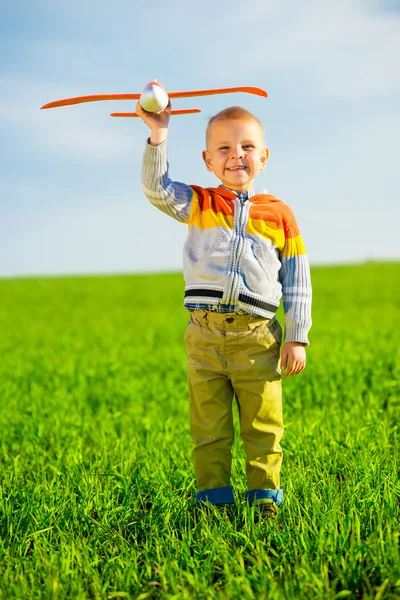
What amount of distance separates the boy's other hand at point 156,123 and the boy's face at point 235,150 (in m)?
0.28

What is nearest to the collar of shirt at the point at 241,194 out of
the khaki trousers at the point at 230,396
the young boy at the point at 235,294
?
the young boy at the point at 235,294

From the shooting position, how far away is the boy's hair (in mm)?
3438

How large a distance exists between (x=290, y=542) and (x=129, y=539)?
83 cm

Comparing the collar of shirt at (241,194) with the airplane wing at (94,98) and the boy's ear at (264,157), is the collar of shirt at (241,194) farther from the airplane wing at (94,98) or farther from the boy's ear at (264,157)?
the airplane wing at (94,98)

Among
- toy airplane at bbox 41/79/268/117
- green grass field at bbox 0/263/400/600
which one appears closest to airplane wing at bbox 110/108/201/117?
toy airplane at bbox 41/79/268/117

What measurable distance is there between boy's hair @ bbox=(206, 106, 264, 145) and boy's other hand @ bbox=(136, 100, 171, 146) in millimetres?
281

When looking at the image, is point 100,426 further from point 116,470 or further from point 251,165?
point 251,165

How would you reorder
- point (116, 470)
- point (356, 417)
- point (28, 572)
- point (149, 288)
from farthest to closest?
point (149, 288)
point (356, 417)
point (116, 470)
point (28, 572)

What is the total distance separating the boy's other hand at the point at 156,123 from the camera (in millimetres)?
3312

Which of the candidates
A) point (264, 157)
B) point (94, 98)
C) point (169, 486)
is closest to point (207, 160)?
point (264, 157)

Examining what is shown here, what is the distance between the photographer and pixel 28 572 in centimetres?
295

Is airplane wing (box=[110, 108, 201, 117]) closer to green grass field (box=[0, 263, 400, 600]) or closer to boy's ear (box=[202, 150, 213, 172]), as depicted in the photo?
boy's ear (box=[202, 150, 213, 172])

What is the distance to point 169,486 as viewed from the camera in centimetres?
401

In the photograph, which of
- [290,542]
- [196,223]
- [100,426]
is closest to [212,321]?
[196,223]
